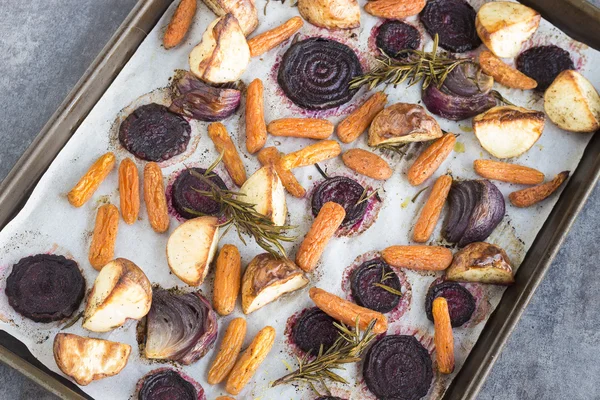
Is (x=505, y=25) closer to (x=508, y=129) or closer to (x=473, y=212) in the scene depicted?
(x=508, y=129)

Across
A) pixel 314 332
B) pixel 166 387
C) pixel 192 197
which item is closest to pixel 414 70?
pixel 192 197

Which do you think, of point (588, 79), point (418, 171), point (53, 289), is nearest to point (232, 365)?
point (53, 289)

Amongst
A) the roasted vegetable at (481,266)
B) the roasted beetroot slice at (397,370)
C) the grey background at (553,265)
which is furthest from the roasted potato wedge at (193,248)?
the roasted vegetable at (481,266)

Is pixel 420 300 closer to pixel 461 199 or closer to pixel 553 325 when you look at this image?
pixel 461 199

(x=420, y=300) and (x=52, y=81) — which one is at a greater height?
(x=52, y=81)

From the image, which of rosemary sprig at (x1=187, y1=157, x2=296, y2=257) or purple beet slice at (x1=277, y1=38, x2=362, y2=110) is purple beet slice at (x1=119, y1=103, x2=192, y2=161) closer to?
rosemary sprig at (x1=187, y1=157, x2=296, y2=257)

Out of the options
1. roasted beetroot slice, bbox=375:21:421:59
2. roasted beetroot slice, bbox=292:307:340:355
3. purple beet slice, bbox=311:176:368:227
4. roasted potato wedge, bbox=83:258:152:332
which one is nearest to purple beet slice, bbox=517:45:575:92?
roasted beetroot slice, bbox=375:21:421:59

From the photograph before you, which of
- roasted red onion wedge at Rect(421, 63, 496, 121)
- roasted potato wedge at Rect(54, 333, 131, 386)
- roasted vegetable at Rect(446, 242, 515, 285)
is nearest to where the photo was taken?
roasted potato wedge at Rect(54, 333, 131, 386)
